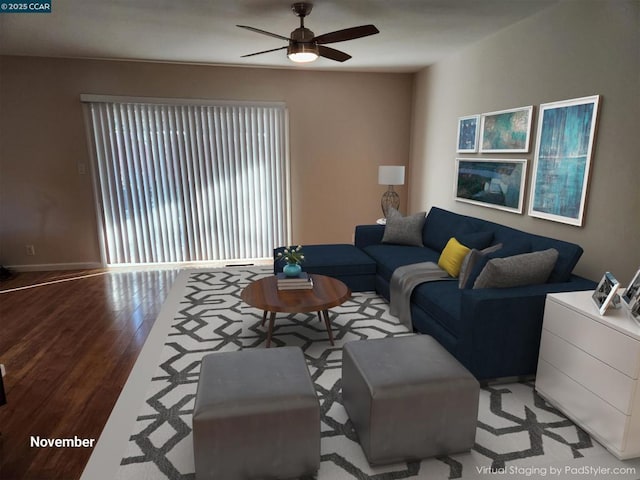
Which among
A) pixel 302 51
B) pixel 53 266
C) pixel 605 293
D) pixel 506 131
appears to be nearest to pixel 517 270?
pixel 605 293

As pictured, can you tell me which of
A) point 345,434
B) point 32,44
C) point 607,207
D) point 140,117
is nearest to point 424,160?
point 607,207

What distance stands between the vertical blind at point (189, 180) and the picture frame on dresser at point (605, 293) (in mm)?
3966

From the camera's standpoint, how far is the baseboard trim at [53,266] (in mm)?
4844

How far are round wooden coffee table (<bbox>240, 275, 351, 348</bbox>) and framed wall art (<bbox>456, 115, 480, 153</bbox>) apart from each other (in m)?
2.21

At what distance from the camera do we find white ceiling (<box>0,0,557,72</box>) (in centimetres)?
292

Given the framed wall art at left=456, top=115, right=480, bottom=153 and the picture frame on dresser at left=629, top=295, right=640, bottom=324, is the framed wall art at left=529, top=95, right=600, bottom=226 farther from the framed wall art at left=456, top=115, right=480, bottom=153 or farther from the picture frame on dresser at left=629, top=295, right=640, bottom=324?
the picture frame on dresser at left=629, top=295, right=640, bottom=324

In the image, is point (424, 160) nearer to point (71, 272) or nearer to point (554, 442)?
point (554, 442)

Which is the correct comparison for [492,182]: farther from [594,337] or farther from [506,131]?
[594,337]

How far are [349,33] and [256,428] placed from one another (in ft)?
8.43

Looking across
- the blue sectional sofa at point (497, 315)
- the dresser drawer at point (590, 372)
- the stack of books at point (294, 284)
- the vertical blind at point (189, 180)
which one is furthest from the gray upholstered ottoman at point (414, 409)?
the vertical blind at point (189, 180)

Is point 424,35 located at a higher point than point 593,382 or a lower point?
higher

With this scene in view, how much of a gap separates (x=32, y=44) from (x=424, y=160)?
4648 millimetres

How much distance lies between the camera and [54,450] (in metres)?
1.87

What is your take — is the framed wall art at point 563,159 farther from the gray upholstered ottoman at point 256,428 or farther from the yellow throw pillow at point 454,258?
the gray upholstered ottoman at point 256,428
